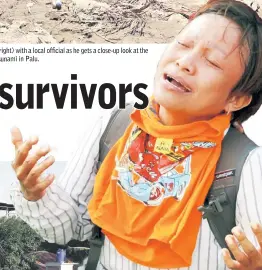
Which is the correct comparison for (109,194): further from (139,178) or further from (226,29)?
(226,29)

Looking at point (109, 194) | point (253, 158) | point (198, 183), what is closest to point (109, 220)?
point (109, 194)

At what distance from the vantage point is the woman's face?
1111mm

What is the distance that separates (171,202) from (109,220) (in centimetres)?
14

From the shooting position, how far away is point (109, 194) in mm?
1172

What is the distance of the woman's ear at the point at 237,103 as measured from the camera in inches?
45.4

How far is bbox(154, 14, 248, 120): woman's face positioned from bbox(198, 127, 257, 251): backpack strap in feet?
0.37

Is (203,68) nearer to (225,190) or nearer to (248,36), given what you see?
(248,36)

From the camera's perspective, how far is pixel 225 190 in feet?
3.63

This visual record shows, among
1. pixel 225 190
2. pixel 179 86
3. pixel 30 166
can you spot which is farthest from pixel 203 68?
pixel 30 166

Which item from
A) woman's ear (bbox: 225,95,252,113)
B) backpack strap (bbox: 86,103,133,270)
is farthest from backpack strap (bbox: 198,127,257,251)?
backpack strap (bbox: 86,103,133,270)

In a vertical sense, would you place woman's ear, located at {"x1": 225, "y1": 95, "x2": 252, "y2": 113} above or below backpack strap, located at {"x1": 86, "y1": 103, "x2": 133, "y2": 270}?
above

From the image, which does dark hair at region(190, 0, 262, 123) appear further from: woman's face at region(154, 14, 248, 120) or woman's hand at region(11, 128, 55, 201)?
woman's hand at region(11, 128, 55, 201)

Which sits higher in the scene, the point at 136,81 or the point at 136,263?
the point at 136,81

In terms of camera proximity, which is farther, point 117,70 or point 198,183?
point 117,70
